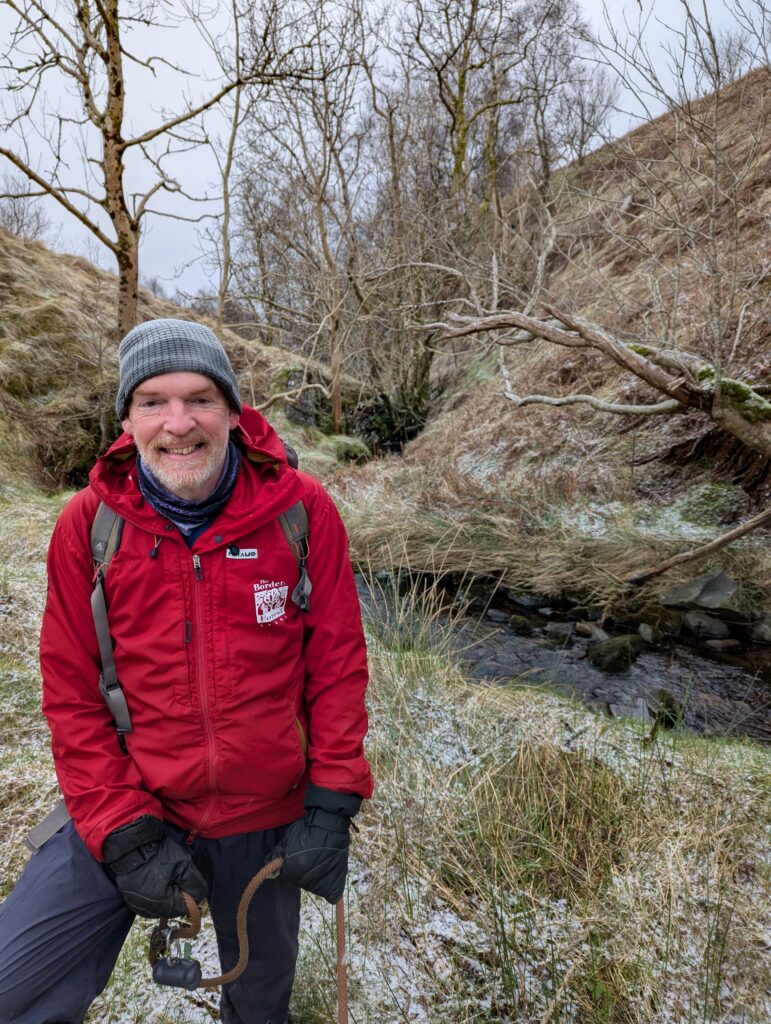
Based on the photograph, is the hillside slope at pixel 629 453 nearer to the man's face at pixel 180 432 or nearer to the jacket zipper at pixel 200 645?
the man's face at pixel 180 432

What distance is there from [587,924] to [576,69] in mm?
21141

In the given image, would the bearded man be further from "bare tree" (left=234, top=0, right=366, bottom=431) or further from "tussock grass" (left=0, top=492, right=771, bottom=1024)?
"bare tree" (left=234, top=0, right=366, bottom=431)

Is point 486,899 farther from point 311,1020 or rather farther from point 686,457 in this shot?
point 686,457

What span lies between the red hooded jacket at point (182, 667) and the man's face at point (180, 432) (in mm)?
79

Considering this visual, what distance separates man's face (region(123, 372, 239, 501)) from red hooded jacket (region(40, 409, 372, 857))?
8 cm

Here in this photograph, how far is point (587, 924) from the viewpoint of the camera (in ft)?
6.80

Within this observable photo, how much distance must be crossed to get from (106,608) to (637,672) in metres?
4.46

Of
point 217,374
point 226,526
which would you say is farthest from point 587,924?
point 217,374

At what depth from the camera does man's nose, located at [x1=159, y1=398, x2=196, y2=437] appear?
147 cm

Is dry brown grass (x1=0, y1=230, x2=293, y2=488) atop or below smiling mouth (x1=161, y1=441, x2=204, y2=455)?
atop

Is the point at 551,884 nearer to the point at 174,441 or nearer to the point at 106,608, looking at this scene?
the point at 106,608

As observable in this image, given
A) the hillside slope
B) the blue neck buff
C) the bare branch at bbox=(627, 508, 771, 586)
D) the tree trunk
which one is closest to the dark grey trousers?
the blue neck buff

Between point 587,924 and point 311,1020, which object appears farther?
point 587,924

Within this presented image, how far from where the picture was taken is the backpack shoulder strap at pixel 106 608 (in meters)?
1.46
